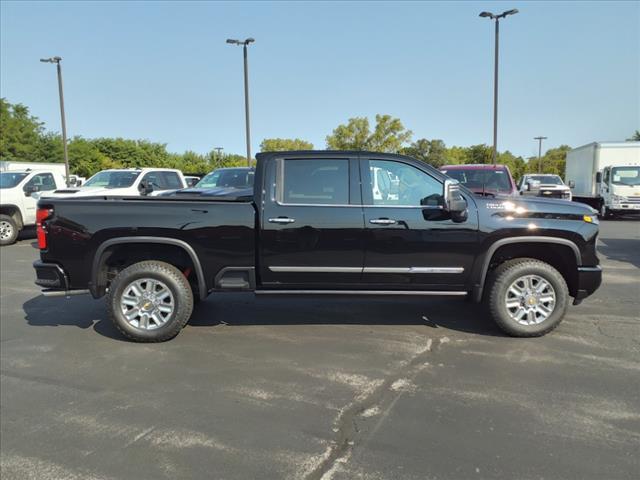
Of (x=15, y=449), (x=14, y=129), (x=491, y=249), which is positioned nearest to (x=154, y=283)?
(x=15, y=449)

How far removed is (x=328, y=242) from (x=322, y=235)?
3.5 inches

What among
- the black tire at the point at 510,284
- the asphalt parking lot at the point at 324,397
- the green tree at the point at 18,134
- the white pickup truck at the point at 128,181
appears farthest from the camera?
the green tree at the point at 18,134

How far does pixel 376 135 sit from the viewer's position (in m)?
55.1

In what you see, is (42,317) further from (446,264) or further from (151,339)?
(446,264)

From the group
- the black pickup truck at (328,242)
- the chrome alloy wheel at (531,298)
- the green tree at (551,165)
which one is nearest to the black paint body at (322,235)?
the black pickup truck at (328,242)

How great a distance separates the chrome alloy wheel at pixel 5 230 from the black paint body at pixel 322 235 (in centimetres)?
880

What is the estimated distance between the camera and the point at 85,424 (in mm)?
3207

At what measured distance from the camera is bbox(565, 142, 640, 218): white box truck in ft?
57.1

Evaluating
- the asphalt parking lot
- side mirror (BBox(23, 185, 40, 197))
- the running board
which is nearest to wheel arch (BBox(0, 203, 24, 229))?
side mirror (BBox(23, 185, 40, 197))

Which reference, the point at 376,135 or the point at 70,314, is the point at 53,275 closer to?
the point at 70,314

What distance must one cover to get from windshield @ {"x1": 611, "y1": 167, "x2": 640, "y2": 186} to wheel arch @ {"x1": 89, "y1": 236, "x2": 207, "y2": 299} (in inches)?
708

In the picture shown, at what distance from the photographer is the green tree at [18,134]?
45.8m

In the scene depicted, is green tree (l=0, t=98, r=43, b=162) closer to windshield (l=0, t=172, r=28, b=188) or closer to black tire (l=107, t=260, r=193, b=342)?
windshield (l=0, t=172, r=28, b=188)

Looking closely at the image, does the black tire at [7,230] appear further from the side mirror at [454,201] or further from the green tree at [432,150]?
the green tree at [432,150]
